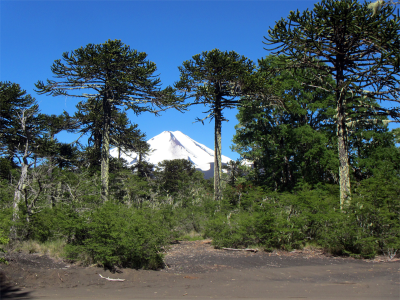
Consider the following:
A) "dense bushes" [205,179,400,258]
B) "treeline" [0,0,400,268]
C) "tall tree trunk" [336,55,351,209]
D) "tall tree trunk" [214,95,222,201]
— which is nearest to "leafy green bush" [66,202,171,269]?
"treeline" [0,0,400,268]

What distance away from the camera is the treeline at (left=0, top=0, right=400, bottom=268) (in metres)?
10.0

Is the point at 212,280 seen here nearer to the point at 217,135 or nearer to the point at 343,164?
the point at 343,164

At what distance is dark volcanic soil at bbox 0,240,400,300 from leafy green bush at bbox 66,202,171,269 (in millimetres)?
393

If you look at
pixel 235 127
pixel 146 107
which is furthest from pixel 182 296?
pixel 235 127

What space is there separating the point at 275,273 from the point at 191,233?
26.5 ft

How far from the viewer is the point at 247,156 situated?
83.2ft

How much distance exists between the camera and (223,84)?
61.7 feet

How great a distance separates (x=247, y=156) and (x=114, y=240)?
60.4ft

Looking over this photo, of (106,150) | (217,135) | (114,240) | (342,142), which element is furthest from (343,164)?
(106,150)

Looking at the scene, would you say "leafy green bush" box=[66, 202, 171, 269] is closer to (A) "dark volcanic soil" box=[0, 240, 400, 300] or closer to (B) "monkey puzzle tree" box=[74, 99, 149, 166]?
(A) "dark volcanic soil" box=[0, 240, 400, 300]

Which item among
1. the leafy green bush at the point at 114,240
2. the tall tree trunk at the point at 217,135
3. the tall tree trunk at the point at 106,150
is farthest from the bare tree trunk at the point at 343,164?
the tall tree trunk at the point at 106,150

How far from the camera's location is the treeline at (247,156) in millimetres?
10016

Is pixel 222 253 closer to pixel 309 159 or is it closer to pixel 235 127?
pixel 309 159

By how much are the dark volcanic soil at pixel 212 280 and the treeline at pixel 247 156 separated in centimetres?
73
